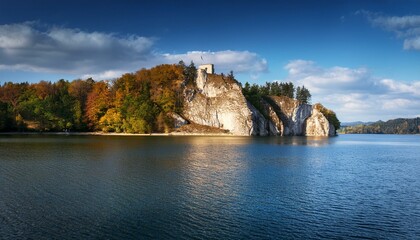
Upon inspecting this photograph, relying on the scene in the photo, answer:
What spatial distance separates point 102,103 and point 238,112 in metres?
57.9

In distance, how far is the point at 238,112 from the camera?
149 m

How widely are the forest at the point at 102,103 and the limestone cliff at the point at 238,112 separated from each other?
19.9ft

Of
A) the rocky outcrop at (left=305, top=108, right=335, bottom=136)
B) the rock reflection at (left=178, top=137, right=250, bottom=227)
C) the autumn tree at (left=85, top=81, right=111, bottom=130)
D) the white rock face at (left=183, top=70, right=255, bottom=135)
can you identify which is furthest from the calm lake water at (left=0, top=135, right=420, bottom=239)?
the rocky outcrop at (left=305, top=108, right=335, bottom=136)

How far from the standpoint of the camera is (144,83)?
155 m

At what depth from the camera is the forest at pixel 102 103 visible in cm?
13750

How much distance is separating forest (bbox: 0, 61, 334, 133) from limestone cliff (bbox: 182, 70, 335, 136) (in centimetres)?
606

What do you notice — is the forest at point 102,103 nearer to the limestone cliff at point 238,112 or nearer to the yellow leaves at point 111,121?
the yellow leaves at point 111,121

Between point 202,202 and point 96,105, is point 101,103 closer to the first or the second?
point 96,105

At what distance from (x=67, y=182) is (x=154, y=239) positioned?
16887mm

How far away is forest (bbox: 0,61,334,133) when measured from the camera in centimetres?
13750

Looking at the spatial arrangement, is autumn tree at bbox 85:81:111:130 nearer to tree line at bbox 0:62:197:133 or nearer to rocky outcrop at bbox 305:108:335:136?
tree line at bbox 0:62:197:133

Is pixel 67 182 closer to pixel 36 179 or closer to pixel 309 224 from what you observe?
pixel 36 179

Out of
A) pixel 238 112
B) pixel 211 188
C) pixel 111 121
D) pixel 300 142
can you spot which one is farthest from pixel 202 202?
pixel 238 112

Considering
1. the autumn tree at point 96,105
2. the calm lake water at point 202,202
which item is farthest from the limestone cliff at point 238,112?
the calm lake water at point 202,202
